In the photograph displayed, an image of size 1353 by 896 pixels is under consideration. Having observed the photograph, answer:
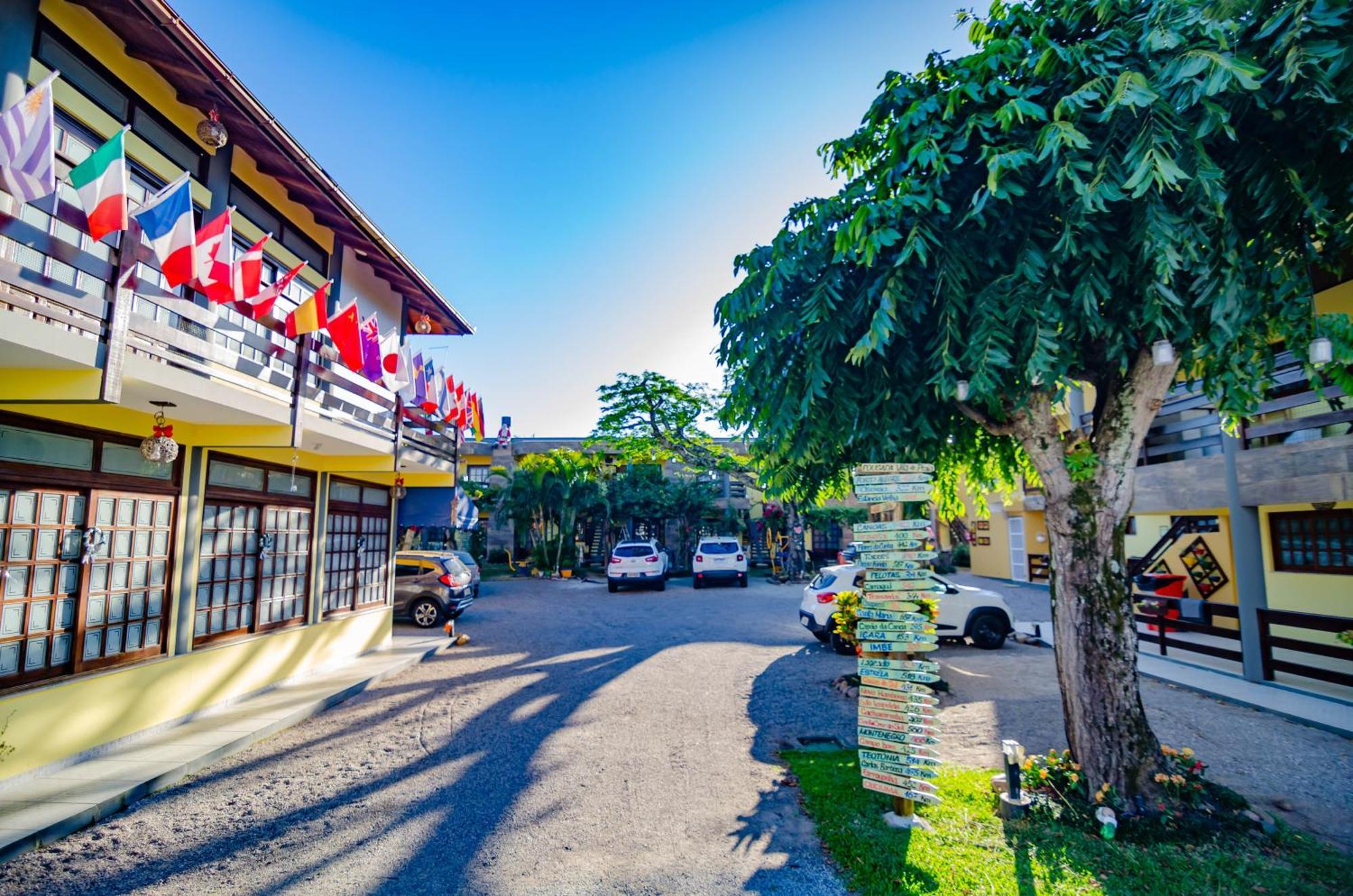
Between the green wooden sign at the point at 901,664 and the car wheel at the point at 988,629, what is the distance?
24.1 feet

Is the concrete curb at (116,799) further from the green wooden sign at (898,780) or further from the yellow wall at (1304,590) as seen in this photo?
the yellow wall at (1304,590)

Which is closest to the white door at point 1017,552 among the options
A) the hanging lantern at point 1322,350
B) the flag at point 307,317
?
the hanging lantern at point 1322,350

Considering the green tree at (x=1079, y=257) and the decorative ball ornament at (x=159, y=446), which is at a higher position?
the green tree at (x=1079, y=257)

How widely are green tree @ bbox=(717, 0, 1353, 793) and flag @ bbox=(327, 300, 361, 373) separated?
5234mm

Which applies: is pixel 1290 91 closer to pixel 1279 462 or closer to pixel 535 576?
pixel 1279 462

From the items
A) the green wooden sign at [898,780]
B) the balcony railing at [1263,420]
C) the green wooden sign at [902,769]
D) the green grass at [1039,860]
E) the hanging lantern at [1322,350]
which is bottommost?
the green grass at [1039,860]

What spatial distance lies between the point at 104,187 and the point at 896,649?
7075mm

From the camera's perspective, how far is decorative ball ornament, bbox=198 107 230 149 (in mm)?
7102

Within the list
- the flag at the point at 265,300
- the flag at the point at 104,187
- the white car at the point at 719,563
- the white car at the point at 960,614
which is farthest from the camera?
the white car at the point at 719,563

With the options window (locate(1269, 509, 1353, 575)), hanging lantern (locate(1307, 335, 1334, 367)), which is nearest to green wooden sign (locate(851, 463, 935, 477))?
hanging lantern (locate(1307, 335, 1334, 367))

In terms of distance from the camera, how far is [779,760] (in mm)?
6441

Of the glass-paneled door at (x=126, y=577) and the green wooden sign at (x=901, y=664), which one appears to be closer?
the green wooden sign at (x=901, y=664)

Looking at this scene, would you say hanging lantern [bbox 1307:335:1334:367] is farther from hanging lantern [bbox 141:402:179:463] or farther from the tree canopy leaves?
hanging lantern [bbox 141:402:179:463]

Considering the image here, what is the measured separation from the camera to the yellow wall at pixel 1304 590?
9.52 m
